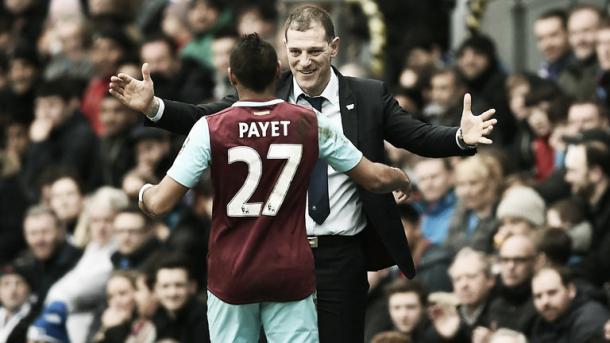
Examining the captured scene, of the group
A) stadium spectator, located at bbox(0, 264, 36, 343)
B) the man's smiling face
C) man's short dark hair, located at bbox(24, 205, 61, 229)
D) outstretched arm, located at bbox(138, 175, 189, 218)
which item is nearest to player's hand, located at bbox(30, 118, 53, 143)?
man's short dark hair, located at bbox(24, 205, 61, 229)

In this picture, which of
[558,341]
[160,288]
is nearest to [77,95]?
[160,288]

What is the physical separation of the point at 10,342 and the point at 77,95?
4.19 metres

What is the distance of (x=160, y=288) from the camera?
44.3 ft

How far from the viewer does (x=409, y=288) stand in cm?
1263

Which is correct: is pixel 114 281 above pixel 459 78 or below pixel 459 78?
below

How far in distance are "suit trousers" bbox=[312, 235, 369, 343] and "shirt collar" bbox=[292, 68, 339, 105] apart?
70cm

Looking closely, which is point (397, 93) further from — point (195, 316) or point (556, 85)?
point (195, 316)

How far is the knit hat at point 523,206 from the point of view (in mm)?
12797

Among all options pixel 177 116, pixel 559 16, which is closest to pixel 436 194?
pixel 559 16

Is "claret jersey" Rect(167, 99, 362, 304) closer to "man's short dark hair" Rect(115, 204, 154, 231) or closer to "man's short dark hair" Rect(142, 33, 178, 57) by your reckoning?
"man's short dark hair" Rect(115, 204, 154, 231)

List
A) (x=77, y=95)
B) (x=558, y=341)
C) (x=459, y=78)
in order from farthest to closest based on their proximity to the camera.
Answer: (x=77, y=95) < (x=459, y=78) < (x=558, y=341)

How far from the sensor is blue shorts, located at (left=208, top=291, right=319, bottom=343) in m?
8.72

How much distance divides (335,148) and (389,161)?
6468 mm

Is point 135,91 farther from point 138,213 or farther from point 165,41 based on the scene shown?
point 165,41
